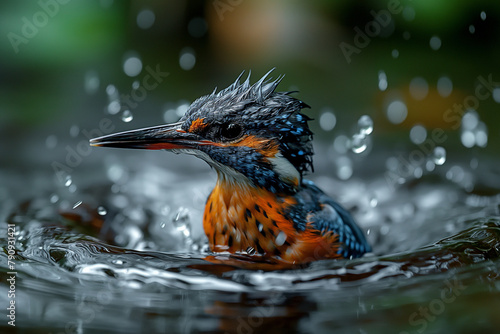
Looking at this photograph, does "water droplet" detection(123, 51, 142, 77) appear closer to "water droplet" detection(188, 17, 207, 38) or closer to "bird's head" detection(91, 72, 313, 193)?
Answer: "water droplet" detection(188, 17, 207, 38)

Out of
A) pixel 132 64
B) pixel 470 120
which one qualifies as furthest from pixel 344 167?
pixel 132 64


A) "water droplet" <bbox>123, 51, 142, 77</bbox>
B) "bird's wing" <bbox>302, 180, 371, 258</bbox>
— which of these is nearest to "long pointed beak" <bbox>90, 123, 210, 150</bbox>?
"bird's wing" <bbox>302, 180, 371, 258</bbox>

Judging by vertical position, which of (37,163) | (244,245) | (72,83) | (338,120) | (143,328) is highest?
(72,83)

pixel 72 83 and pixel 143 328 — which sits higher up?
pixel 72 83

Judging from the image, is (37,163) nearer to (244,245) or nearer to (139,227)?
(139,227)

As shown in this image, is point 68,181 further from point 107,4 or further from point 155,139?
point 107,4

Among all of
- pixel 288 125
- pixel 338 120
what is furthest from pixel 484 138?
pixel 288 125
